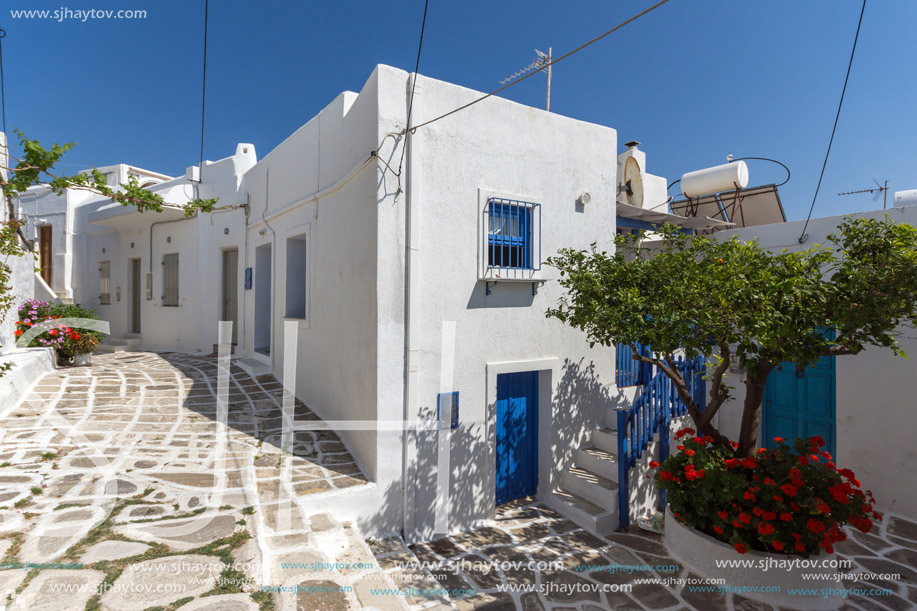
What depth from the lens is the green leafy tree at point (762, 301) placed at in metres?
3.81

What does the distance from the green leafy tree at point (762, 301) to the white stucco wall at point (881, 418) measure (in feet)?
9.16

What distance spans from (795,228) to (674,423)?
12.6 feet

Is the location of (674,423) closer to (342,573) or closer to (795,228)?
(795,228)

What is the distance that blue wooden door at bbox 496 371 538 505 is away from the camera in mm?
6319

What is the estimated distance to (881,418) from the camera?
6.32 metres

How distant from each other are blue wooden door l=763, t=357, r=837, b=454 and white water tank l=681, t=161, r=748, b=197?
4172 millimetres

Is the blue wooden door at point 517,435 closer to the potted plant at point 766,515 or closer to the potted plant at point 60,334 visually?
the potted plant at point 766,515

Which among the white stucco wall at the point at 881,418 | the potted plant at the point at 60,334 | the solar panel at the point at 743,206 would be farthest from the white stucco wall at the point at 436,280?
the solar panel at the point at 743,206

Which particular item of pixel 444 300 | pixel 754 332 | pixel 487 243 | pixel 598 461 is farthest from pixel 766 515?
pixel 487 243

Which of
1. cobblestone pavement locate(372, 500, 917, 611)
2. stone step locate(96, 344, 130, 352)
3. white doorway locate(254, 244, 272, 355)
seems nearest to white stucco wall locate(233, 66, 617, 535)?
cobblestone pavement locate(372, 500, 917, 611)

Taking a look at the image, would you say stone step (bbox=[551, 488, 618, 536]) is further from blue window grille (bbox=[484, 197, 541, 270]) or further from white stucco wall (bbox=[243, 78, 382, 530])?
blue window grille (bbox=[484, 197, 541, 270])

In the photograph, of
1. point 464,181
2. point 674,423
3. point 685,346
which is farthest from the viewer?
point 674,423

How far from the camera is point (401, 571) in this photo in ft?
15.1

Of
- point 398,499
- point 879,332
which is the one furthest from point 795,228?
point 398,499
